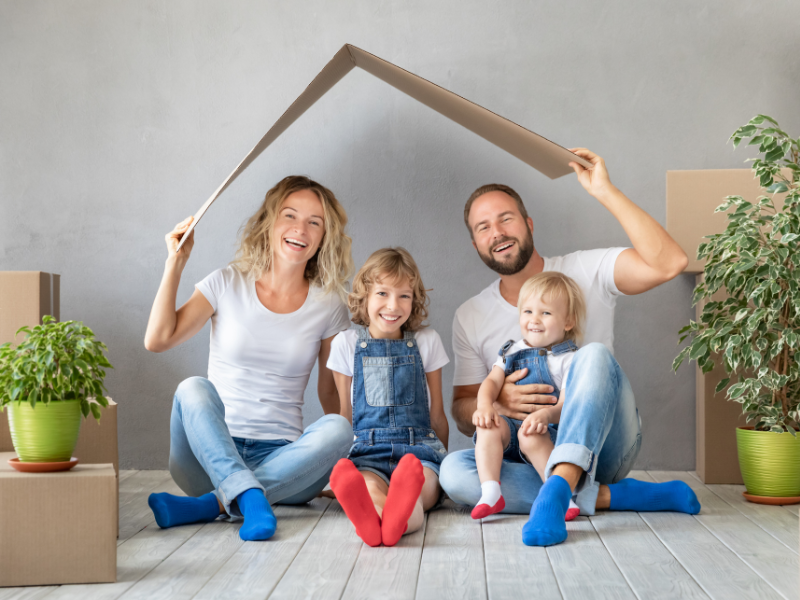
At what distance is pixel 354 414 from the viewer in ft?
6.47

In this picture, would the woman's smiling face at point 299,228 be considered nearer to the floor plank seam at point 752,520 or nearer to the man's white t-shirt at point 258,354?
the man's white t-shirt at point 258,354

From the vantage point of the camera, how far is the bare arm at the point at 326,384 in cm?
209

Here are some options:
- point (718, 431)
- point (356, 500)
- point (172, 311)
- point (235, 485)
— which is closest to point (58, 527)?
point (235, 485)

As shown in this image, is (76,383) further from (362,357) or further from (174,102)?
(174,102)

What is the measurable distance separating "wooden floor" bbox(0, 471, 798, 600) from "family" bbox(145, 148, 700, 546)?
58mm

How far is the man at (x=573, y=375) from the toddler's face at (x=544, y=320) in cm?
10

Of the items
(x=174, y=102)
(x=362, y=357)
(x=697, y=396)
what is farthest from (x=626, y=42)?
(x=174, y=102)

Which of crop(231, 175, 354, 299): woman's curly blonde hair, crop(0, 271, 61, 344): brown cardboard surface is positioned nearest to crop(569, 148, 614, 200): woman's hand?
crop(231, 175, 354, 299): woman's curly blonde hair

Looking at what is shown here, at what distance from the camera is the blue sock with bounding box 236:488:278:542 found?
1.53 m

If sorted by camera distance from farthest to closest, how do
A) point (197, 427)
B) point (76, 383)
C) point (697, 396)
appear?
point (697, 396) < point (197, 427) < point (76, 383)

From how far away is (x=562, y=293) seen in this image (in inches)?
74.4

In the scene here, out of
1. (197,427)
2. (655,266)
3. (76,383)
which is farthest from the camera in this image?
(655,266)

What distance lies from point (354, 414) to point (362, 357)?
0.16 metres

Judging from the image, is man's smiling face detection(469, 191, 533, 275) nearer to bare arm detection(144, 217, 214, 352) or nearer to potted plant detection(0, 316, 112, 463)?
bare arm detection(144, 217, 214, 352)
